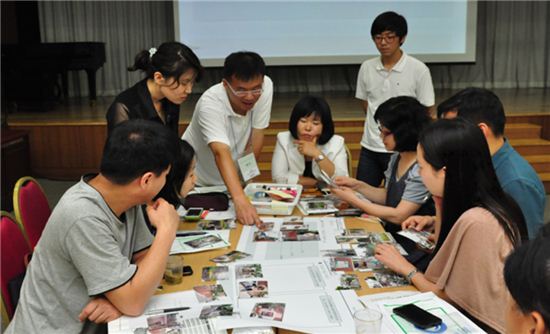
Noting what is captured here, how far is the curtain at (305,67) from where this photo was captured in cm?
763

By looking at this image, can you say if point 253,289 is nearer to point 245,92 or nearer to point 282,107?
point 245,92

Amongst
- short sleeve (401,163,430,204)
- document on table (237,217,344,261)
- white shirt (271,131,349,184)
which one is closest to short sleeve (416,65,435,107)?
white shirt (271,131,349,184)

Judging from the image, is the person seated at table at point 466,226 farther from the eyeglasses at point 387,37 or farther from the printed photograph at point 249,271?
the eyeglasses at point 387,37

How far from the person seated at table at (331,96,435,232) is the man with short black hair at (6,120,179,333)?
1056mm

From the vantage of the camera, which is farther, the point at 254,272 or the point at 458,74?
the point at 458,74

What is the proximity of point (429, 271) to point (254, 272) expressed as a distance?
53 centimetres

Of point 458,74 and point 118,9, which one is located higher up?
point 118,9

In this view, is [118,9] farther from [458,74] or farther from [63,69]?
[458,74]

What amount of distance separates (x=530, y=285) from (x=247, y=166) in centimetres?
179

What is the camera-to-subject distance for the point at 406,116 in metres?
2.38

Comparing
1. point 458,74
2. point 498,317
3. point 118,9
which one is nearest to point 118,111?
point 498,317

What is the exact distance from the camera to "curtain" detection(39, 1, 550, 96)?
763 centimetres

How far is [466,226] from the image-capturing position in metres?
1.49

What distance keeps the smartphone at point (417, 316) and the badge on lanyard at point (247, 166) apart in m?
1.29
